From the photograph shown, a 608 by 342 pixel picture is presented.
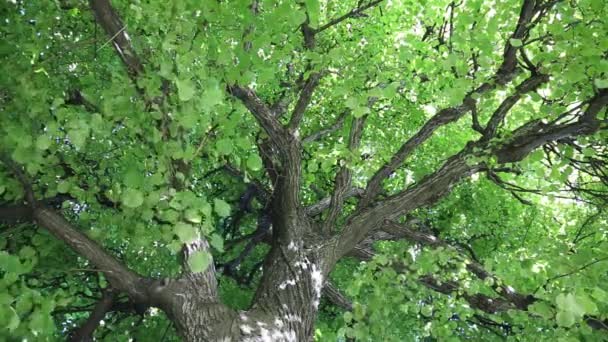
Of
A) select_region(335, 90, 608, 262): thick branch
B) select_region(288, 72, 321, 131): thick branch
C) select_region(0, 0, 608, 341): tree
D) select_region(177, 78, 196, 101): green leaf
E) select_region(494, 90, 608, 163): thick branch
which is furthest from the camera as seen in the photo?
select_region(288, 72, 321, 131): thick branch

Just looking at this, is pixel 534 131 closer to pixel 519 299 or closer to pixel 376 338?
pixel 519 299

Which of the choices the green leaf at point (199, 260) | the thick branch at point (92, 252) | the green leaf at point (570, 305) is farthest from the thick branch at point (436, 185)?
the green leaf at point (199, 260)

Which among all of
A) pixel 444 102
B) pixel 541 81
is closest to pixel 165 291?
pixel 541 81

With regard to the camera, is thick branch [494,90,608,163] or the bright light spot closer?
thick branch [494,90,608,163]

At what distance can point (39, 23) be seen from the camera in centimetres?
410

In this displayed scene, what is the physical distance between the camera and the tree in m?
2.93

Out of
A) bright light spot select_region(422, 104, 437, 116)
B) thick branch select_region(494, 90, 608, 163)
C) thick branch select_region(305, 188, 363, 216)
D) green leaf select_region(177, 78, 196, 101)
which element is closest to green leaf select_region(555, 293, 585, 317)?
green leaf select_region(177, 78, 196, 101)

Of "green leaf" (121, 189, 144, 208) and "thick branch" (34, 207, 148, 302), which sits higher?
"thick branch" (34, 207, 148, 302)

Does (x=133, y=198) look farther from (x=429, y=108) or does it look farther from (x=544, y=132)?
(x=429, y=108)

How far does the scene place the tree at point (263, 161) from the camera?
2928 mm

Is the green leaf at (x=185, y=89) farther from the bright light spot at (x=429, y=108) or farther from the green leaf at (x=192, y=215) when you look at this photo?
the bright light spot at (x=429, y=108)

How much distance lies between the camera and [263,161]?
222 inches

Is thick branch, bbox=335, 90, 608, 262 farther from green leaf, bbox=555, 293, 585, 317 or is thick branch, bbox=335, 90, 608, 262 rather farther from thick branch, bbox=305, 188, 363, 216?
green leaf, bbox=555, 293, 585, 317

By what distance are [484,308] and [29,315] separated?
452 cm
